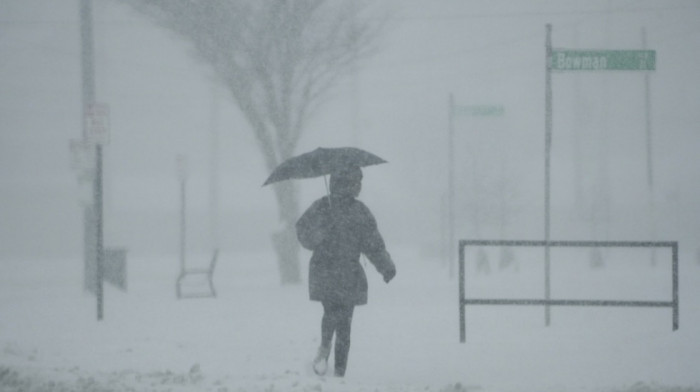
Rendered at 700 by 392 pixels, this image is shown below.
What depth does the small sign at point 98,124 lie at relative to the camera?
1326 centimetres

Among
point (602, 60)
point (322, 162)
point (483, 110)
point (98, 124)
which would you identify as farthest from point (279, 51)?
point (322, 162)

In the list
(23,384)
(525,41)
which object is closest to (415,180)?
(23,384)

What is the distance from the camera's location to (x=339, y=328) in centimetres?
839

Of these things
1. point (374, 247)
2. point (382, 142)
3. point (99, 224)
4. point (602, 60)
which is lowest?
point (374, 247)

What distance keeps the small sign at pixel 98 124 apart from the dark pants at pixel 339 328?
19.5 feet

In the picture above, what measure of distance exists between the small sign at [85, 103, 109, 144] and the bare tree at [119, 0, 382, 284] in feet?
17.3

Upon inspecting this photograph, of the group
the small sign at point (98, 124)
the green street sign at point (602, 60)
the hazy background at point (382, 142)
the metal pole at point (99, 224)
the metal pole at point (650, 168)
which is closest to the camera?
the green street sign at point (602, 60)

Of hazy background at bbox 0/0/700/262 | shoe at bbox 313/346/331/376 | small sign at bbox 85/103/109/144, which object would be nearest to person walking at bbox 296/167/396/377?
shoe at bbox 313/346/331/376

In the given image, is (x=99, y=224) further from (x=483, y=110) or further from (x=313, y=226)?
(x=483, y=110)

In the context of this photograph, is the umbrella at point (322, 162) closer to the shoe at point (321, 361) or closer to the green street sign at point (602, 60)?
the shoe at point (321, 361)

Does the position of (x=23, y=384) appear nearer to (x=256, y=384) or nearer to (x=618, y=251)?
(x=256, y=384)

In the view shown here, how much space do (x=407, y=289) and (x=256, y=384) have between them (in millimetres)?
11111

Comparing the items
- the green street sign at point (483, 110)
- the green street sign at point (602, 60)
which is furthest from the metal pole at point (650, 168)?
the green street sign at point (602, 60)

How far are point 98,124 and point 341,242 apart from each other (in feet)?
20.4
